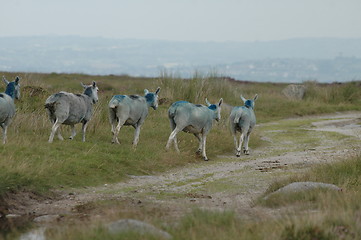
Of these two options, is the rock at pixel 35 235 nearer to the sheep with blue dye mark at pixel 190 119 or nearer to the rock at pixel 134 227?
the rock at pixel 134 227

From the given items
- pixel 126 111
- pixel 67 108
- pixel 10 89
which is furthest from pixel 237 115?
pixel 10 89

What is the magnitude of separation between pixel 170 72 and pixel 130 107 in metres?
14.0

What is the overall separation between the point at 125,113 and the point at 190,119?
6.61ft

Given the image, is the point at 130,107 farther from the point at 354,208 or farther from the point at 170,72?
the point at 170,72

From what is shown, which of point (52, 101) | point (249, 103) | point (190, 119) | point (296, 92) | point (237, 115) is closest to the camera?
point (52, 101)

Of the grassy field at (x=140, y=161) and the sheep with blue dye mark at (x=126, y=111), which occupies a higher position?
the sheep with blue dye mark at (x=126, y=111)

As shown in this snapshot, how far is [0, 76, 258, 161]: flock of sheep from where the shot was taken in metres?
17.1

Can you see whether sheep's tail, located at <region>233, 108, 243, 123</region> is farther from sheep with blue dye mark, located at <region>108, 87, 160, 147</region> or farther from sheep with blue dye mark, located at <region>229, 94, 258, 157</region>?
sheep with blue dye mark, located at <region>108, 87, 160, 147</region>

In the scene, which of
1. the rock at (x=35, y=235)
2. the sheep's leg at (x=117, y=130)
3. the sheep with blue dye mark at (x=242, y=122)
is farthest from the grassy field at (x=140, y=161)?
the sheep with blue dye mark at (x=242, y=122)

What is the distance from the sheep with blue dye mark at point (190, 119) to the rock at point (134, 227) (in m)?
9.82

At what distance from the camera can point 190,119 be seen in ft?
63.8

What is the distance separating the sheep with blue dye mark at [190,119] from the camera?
19.2 metres

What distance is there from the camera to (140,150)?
18703mm

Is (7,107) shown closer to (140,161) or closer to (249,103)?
(140,161)
